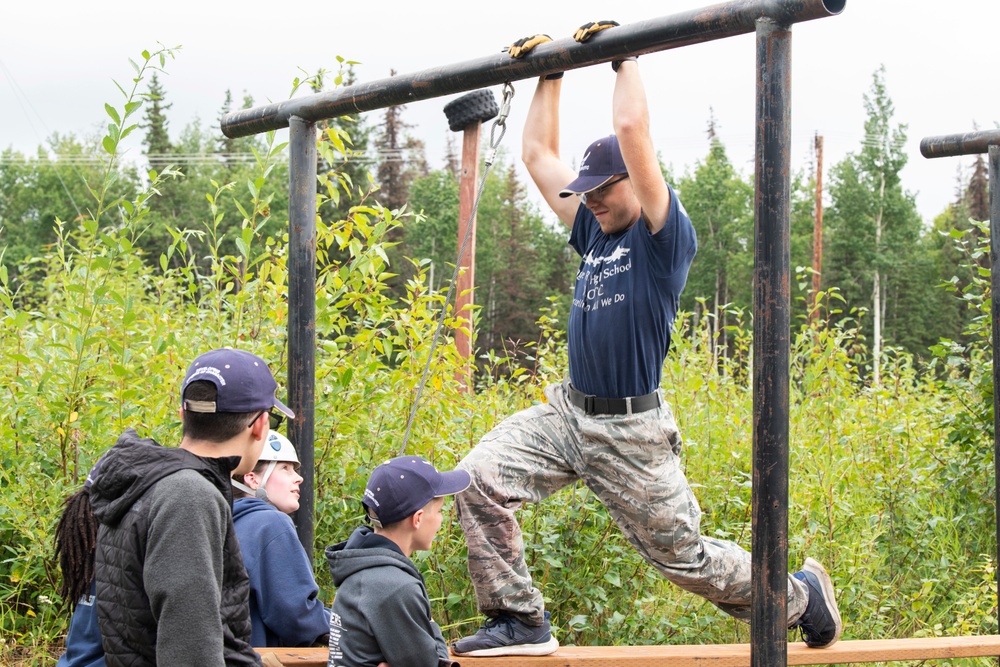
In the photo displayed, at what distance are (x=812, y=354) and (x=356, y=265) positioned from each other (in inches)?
132

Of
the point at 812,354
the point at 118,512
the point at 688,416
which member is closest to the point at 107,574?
the point at 118,512

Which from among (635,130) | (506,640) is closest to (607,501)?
(506,640)

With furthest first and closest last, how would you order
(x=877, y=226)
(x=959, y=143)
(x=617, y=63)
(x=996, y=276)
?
(x=877, y=226) < (x=959, y=143) < (x=996, y=276) < (x=617, y=63)

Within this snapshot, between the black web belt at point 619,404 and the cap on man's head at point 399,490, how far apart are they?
792mm

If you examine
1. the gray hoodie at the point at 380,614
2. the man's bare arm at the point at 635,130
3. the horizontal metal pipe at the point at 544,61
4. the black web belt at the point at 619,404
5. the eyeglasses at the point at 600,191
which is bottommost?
the gray hoodie at the point at 380,614

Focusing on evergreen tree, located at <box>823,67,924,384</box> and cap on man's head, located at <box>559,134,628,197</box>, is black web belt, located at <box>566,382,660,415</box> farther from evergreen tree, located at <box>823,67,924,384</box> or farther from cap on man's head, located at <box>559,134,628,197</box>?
evergreen tree, located at <box>823,67,924,384</box>

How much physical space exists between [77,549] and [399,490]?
917 millimetres

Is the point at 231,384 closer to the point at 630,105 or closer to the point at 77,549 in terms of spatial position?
the point at 77,549

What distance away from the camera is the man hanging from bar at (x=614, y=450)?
3.60m

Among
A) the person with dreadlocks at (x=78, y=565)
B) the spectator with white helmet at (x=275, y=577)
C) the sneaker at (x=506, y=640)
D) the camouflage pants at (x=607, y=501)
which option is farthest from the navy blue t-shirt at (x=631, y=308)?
the person with dreadlocks at (x=78, y=565)

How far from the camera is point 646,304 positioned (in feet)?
11.8

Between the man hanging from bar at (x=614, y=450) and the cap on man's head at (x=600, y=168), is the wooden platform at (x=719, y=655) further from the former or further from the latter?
the cap on man's head at (x=600, y=168)

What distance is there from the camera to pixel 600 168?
11.9 ft

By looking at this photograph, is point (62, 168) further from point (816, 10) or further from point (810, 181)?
point (816, 10)
